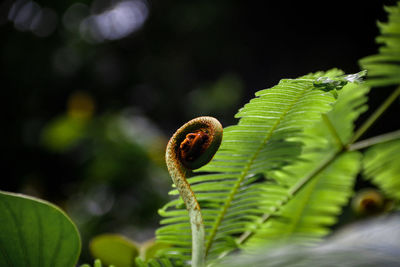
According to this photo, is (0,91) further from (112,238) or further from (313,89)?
(313,89)

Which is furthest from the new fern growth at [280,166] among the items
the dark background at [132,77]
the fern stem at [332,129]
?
the dark background at [132,77]

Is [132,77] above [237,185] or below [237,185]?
above

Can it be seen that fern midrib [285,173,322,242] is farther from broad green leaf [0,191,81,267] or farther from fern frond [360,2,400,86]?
broad green leaf [0,191,81,267]

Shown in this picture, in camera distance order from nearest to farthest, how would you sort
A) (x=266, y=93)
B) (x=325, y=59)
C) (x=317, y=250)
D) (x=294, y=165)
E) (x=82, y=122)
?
(x=317, y=250) < (x=266, y=93) < (x=294, y=165) < (x=82, y=122) < (x=325, y=59)

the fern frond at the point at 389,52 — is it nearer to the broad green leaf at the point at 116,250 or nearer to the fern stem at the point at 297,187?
the fern stem at the point at 297,187

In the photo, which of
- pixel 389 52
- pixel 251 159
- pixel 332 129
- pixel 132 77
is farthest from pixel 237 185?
pixel 132 77

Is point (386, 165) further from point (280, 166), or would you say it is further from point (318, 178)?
point (280, 166)

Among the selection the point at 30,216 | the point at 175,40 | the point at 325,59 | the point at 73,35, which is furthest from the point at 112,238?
the point at 175,40
